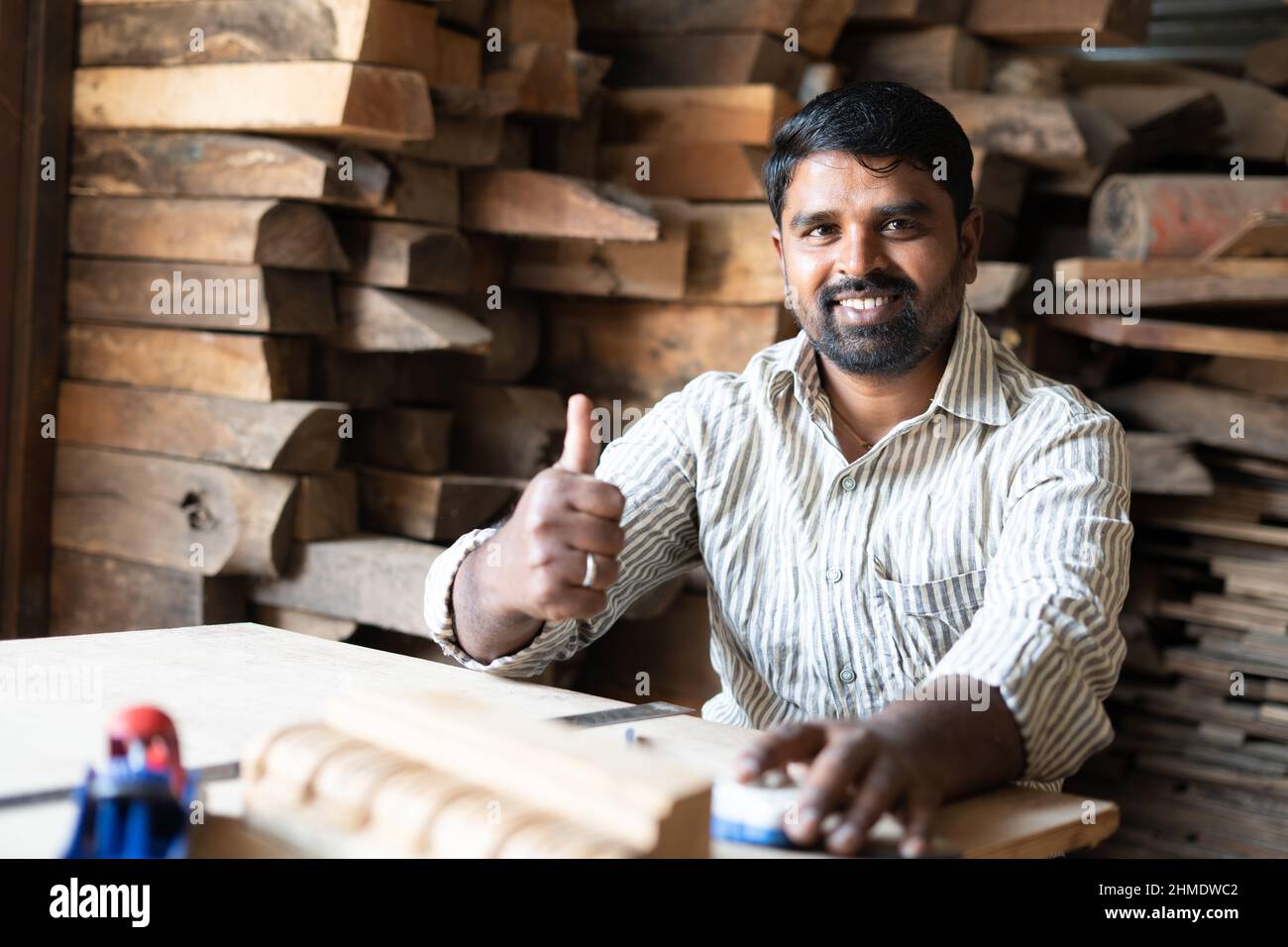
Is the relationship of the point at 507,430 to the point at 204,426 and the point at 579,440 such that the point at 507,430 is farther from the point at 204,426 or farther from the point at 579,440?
the point at 579,440

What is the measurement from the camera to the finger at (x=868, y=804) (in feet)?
4.71

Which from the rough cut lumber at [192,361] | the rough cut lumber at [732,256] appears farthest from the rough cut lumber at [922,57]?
the rough cut lumber at [192,361]

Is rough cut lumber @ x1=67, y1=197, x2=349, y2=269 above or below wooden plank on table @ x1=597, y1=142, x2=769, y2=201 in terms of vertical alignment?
below

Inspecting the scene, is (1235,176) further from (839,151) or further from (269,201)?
(269,201)

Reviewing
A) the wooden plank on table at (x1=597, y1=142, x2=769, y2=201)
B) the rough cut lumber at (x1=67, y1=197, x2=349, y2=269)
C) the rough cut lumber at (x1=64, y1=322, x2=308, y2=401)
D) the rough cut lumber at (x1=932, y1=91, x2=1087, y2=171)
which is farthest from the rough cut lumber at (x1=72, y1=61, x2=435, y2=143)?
the rough cut lumber at (x1=932, y1=91, x2=1087, y2=171)

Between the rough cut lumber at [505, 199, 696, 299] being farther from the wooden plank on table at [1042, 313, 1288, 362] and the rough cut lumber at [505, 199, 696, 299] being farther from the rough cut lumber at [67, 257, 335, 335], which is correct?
the wooden plank on table at [1042, 313, 1288, 362]

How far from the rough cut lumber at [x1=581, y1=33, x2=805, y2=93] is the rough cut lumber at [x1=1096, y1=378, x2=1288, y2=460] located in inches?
56.5

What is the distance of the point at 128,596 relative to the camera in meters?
3.79

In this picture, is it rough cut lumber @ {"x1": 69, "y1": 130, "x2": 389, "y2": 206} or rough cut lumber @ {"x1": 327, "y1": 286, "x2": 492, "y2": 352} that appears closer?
rough cut lumber @ {"x1": 69, "y1": 130, "x2": 389, "y2": 206}

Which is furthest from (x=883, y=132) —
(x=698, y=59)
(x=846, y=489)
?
(x=698, y=59)

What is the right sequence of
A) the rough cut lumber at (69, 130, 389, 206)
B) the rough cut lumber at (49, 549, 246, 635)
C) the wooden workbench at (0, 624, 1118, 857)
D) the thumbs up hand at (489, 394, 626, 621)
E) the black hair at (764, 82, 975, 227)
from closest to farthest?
1. the wooden workbench at (0, 624, 1118, 857)
2. the thumbs up hand at (489, 394, 626, 621)
3. the black hair at (764, 82, 975, 227)
4. the rough cut lumber at (69, 130, 389, 206)
5. the rough cut lumber at (49, 549, 246, 635)

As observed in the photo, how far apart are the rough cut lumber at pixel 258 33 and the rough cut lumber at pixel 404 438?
2.90 feet

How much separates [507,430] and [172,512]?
0.93 metres

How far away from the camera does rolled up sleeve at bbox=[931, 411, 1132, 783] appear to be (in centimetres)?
182
